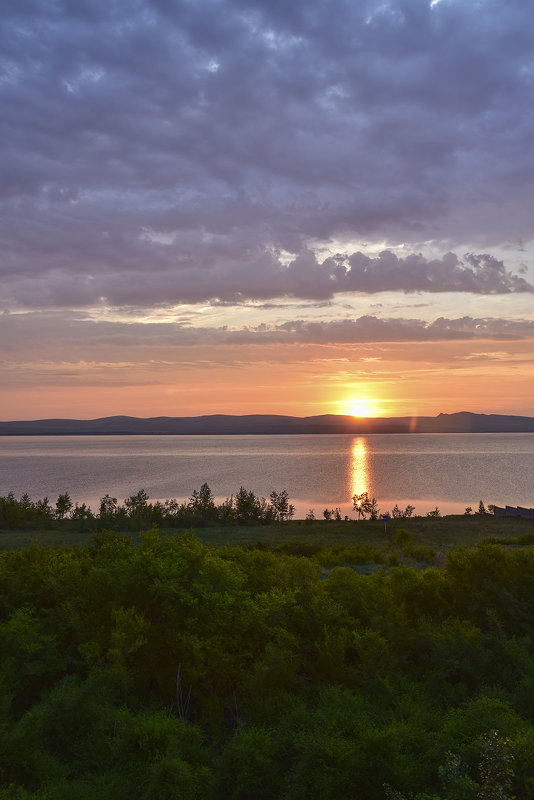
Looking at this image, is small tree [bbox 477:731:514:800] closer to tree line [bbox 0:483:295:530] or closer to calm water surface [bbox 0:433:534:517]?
tree line [bbox 0:483:295:530]

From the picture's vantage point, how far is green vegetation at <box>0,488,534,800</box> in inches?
324

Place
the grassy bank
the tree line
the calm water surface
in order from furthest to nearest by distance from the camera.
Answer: the calm water surface < the tree line < the grassy bank

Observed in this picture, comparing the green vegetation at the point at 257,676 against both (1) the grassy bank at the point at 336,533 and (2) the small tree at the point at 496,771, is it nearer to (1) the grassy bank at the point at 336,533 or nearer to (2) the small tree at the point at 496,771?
(2) the small tree at the point at 496,771

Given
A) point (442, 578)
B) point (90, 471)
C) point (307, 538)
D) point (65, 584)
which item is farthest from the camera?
point (90, 471)

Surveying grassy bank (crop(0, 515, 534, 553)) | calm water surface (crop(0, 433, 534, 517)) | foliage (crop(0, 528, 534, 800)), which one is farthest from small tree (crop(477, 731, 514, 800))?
calm water surface (crop(0, 433, 534, 517))

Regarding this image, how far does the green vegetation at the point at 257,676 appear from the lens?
823cm

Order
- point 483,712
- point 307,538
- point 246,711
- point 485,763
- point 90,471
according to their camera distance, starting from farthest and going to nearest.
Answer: point 90,471 → point 307,538 → point 246,711 → point 483,712 → point 485,763

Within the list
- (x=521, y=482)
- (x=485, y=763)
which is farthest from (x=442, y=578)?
(x=521, y=482)

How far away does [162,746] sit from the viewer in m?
9.05

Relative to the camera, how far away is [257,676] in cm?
1078

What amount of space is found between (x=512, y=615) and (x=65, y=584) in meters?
11.0

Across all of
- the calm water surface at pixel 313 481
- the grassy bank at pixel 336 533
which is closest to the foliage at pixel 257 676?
the grassy bank at pixel 336 533

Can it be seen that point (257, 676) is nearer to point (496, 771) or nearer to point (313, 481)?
point (496, 771)

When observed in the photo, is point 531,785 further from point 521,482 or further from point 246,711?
point 521,482
